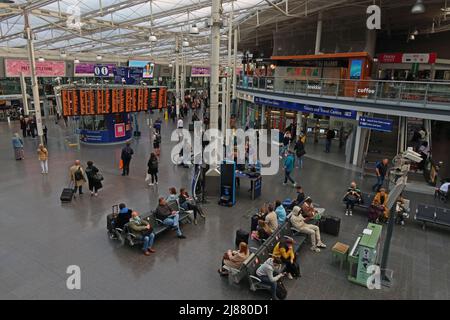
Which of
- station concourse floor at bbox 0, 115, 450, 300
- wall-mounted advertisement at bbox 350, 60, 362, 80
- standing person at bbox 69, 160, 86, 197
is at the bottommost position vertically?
station concourse floor at bbox 0, 115, 450, 300

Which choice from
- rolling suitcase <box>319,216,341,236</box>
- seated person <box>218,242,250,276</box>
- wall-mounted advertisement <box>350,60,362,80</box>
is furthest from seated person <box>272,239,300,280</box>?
wall-mounted advertisement <box>350,60,362,80</box>

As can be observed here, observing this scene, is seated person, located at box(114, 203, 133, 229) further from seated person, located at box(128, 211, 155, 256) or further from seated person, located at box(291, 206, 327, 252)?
seated person, located at box(291, 206, 327, 252)

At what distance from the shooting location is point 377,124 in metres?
16.5

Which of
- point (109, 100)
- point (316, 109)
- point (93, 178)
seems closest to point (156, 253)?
point (93, 178)

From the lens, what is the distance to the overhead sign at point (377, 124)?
632 inches

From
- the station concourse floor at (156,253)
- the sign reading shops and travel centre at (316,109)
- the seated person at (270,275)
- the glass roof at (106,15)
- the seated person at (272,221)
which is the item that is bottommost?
the station concourse floor at (156,253)

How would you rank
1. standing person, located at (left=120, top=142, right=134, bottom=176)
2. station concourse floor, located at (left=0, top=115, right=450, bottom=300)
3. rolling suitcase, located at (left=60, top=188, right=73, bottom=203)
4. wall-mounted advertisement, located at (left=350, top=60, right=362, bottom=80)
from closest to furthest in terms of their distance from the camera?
station concourse floor, located at (left=0, top=115, right=450, bottom=300) < rolling suitcase, located at (left=60, top=188, right=73, bottom=203) < standing person, located at (left=120, top=142, right=134, bottom=176) < wall-mounted advertisement, located at (left=350, top=60, right=362, bottom=80)

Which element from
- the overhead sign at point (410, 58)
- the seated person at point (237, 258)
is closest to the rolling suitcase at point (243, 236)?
the seated person at point (237, 258)

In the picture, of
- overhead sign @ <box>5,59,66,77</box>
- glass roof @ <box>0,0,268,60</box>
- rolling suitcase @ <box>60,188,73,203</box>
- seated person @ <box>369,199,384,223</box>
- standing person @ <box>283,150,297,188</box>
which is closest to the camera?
seated person @ <box>369,199,384,223</box>

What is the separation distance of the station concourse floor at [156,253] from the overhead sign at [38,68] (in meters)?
23.6

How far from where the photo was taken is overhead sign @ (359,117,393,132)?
16.0 m

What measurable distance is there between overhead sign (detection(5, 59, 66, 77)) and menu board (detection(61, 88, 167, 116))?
15.4 metres

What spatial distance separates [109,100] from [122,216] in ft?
43.4

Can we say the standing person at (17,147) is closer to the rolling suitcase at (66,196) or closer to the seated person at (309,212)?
the rolling suitcase at (66,196)
